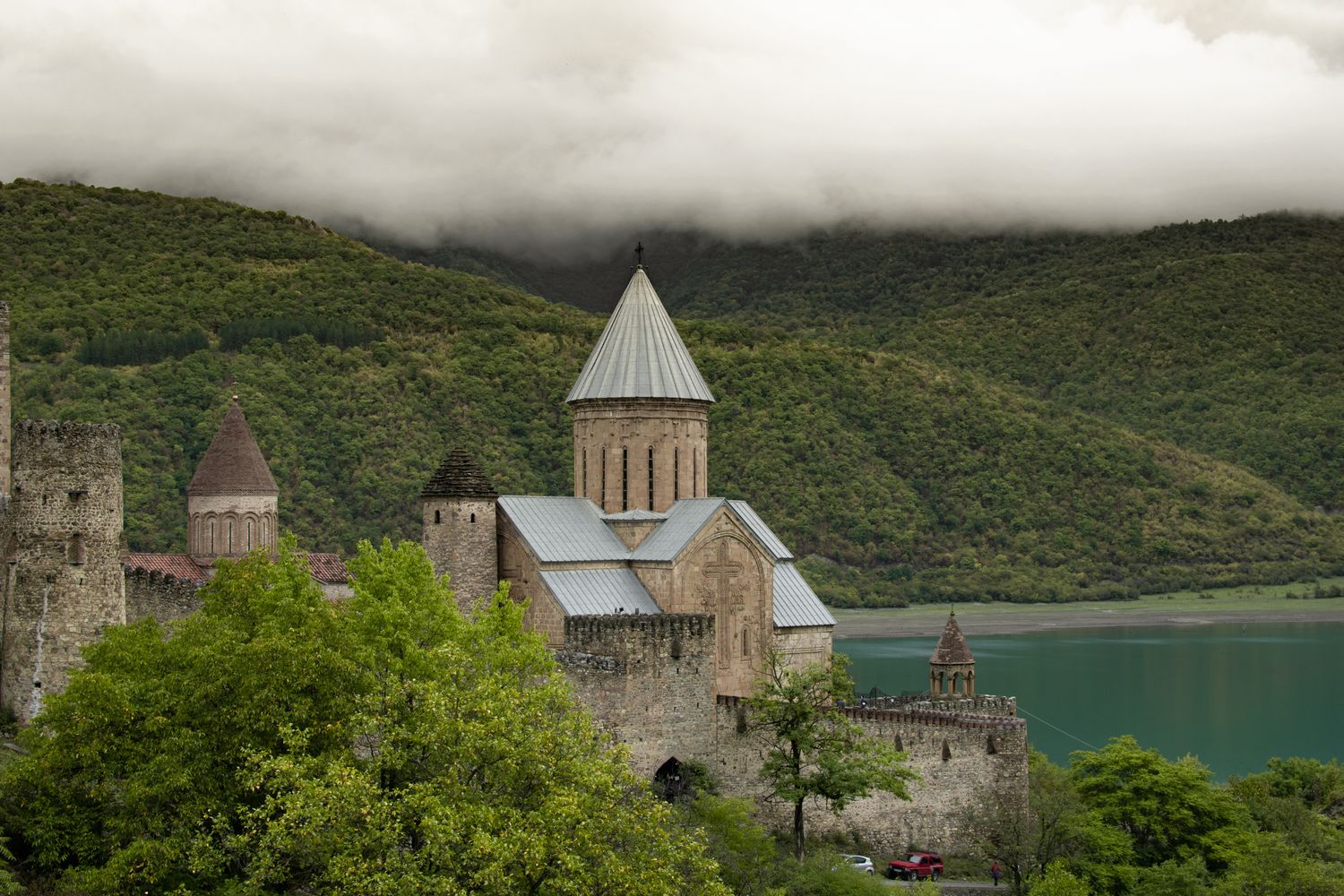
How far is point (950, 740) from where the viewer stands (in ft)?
84.4

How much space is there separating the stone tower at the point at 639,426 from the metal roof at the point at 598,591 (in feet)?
7.22

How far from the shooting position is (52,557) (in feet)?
63.6

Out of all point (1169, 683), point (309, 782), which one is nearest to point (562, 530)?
point (309, 782)

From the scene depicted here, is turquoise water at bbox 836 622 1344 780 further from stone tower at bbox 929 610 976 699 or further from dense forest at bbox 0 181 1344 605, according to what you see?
stone tower at bbox 929 610 976 699

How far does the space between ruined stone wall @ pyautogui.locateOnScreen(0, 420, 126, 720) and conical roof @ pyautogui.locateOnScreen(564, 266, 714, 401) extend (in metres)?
11.5

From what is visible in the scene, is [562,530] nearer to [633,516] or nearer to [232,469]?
[633,516]

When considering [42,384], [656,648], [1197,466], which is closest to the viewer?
[656,648]

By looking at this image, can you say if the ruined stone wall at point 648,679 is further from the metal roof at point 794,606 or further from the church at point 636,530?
the metal roof at point 794,606

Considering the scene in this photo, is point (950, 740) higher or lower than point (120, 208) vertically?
lower

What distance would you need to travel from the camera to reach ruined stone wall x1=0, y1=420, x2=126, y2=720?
1931 cm

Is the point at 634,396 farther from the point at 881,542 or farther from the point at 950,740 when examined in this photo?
the point at 881,542

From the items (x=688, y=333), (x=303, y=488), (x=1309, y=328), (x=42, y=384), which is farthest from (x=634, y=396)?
(x=1309, y=328)

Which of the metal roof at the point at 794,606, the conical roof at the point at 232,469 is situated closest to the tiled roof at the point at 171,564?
the conical roof at the point at 232,469

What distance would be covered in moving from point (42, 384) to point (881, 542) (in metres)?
38.0
